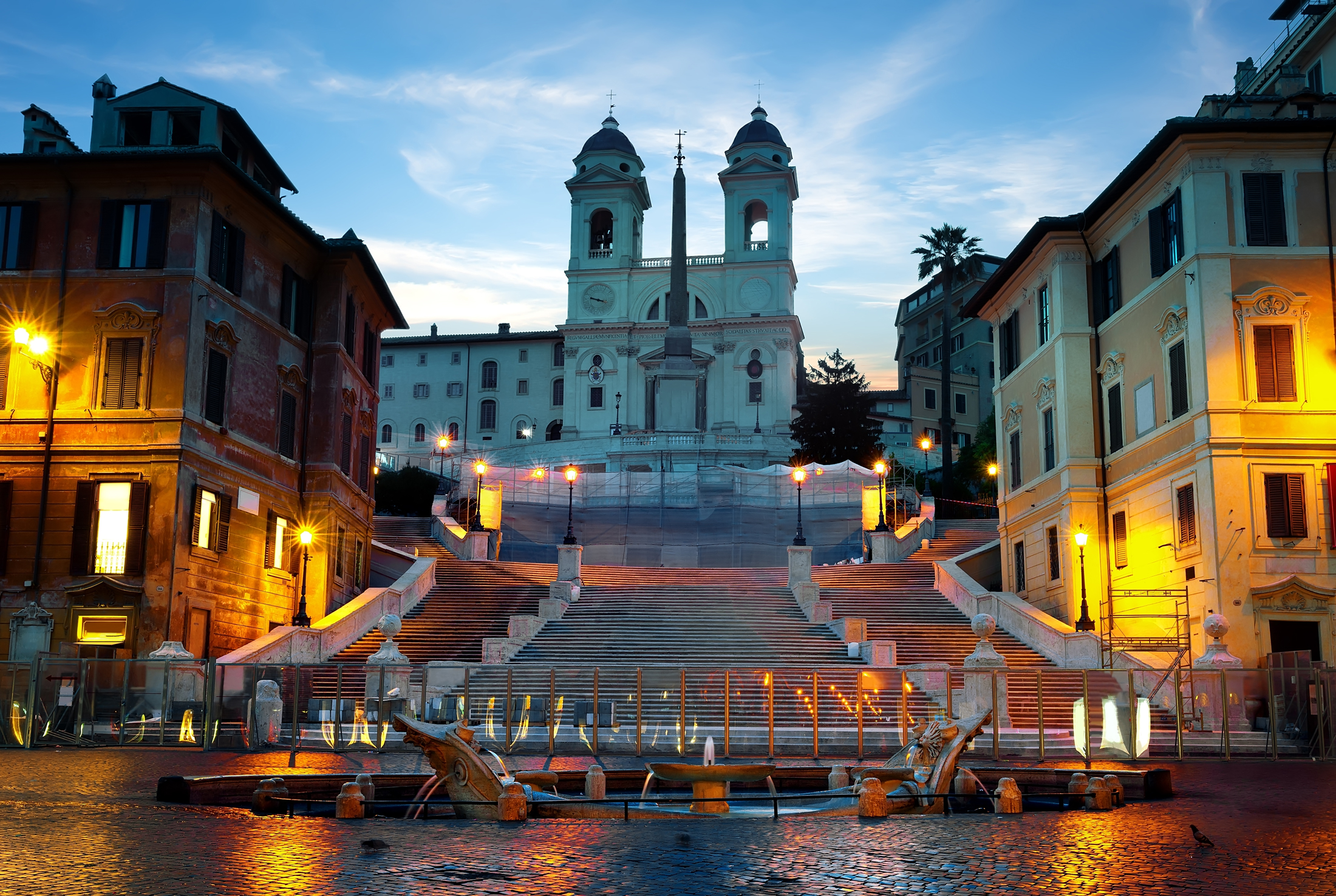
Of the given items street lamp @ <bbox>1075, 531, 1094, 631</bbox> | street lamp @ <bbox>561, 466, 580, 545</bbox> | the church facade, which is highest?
the church facade

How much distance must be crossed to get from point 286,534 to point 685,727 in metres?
18.3

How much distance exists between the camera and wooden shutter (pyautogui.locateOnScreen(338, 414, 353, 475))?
4081 centimetres

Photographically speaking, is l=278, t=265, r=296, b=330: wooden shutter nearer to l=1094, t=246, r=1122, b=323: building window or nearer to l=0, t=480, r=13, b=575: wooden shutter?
l=0, t=480, r=13, b=575: wooden shutter

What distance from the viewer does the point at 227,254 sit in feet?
112

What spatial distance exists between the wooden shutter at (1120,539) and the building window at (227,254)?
23.0 metres

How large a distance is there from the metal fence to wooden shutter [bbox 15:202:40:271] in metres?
13.2

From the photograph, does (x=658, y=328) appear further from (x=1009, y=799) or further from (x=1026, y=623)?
(x=1009, y=799)

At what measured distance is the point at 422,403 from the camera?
103 m

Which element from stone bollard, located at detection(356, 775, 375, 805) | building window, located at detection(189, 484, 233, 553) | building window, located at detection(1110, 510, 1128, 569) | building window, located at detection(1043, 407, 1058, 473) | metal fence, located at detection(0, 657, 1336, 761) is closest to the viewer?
stone bollard, located at detection(356, 775, 375, 805)

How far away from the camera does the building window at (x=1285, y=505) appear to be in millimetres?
28938

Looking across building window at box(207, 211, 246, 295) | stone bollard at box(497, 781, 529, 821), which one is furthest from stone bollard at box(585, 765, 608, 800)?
building window at box(207, 211, 246, 295)

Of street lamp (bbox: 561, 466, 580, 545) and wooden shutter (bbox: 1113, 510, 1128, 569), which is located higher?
street lamp (bbox: 561, 466, 580, 545)

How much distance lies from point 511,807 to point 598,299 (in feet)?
267

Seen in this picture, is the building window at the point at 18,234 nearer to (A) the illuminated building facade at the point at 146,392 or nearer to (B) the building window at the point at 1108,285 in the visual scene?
(A) the illuminated building facade at the point at 146,392
